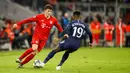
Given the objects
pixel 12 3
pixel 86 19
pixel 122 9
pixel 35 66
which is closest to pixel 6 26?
pixel 12 3

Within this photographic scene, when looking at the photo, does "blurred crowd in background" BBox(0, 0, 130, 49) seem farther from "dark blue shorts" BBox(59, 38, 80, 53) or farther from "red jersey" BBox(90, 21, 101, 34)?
"dark blue shorts" BBox(59, 38, 80, 53)

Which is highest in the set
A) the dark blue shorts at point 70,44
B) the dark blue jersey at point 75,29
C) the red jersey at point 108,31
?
the dark blue jersey at point 75,29

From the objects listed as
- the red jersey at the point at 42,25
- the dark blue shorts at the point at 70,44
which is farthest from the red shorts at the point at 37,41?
the dark blue shorts at the point at 70,44

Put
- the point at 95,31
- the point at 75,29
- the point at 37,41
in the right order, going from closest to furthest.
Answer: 1. the point at 75,29
2. the point at 37,41
3. the point at 95,31

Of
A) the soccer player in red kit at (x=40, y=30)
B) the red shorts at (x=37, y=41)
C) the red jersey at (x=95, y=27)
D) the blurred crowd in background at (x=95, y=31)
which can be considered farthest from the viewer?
the red jersey at (x=95, y=27)

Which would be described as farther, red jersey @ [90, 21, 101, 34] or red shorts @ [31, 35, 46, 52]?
red jersey @ [90, 21, 101, 34]

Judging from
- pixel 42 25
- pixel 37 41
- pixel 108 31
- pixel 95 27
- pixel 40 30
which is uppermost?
pixel 42 25

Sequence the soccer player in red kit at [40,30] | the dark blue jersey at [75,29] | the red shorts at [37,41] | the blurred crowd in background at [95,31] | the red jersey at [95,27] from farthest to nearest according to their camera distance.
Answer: the red jersey at [95,27]
the blurred crowd in background at [95,31]
the soccer player in red kit at [40,30]
the red shorts at [37,41]
the dark blue jersey at [75,29]

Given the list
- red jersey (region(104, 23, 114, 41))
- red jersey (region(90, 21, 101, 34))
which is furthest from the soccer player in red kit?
red jersey (region(104, 23, 114, 41))

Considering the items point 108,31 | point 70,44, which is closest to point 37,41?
point 70,44

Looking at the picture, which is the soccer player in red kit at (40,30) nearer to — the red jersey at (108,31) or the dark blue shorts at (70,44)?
the dark blue shorts at (70,44)

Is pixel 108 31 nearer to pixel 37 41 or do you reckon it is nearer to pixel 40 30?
pixel 40 30

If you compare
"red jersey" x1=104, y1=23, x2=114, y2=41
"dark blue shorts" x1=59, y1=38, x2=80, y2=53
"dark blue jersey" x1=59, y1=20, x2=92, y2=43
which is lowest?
"red jersey" x1=104, y1=23, x2=114, y2=41

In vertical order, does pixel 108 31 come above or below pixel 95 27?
below
